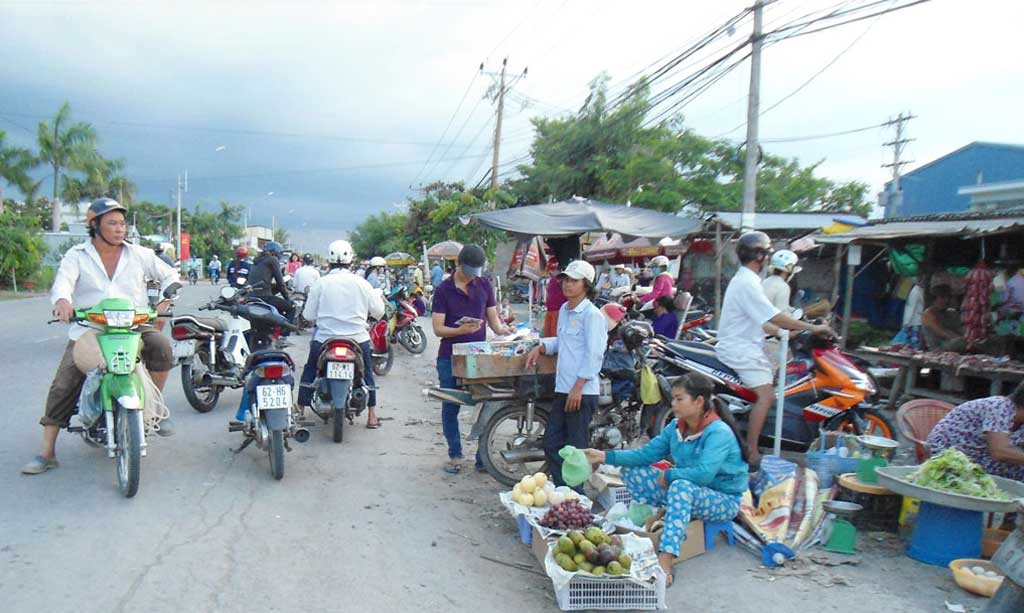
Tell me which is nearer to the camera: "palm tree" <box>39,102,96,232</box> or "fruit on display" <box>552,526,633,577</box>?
"fruit on display" <box>552,526,633,577</box>

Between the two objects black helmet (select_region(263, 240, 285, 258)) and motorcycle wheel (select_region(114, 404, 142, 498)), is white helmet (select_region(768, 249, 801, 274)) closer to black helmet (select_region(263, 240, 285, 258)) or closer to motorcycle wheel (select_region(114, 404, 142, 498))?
motorcycle wheel (select_region(114, 404, 142, 498))

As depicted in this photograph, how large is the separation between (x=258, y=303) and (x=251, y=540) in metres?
3.73

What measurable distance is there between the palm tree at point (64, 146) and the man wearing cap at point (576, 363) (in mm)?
41343

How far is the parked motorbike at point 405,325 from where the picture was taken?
40.7 ft

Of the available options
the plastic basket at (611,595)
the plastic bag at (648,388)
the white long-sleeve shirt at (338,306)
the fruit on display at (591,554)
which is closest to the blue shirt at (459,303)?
the white long-sleeve shirt at (338,306)

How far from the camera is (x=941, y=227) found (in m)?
9.65

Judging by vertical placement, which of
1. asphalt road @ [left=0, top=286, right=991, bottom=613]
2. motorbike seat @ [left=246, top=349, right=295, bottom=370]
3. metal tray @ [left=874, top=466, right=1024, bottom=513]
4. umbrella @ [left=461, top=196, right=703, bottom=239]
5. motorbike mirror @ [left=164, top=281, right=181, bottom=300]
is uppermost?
umbrella @ [left=461, top=196, right=703, bottom=239]

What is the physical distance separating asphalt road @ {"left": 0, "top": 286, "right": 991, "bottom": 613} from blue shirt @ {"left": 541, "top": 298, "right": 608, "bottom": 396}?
3.64 ft

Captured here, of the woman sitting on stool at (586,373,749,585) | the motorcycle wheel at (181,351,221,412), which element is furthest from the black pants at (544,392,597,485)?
the motorcycle wheel at (181,351,221,412)

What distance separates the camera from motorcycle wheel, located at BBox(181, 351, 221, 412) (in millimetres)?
7289

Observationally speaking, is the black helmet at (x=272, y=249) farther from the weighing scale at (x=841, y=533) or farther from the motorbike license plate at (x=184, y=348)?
the weighing scale at (x=841, y=533)

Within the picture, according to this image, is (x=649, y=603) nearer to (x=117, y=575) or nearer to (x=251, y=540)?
(x=251, y=540)

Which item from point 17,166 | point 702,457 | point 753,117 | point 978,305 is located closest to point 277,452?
point 702,457

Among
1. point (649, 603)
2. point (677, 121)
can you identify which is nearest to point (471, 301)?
point (649, 603)
